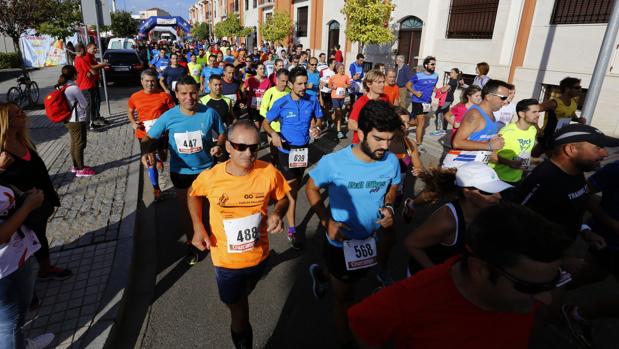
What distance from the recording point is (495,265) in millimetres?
1284

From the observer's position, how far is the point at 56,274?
376cm

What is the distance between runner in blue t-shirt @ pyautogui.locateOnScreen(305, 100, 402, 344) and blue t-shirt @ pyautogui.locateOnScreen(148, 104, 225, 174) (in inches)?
72.6

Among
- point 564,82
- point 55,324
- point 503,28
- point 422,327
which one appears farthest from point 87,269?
point 503,28

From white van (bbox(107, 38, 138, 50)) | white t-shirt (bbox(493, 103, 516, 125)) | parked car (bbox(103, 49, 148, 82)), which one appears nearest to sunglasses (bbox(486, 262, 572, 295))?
white t-shirt (bbox(493, 103, 516, 125))

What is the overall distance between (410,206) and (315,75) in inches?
277

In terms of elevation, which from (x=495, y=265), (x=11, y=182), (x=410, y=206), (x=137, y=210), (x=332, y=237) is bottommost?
(x=137, y=210)

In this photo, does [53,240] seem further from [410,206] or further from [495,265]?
[495,265]

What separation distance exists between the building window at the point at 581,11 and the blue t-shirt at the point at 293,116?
31.5 ft

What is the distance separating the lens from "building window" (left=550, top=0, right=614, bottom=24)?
1004 cm

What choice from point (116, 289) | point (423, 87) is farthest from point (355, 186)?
point (423, 87)

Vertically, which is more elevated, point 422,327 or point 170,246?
point 422,327

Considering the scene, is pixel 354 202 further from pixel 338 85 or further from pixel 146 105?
pixel 338 85

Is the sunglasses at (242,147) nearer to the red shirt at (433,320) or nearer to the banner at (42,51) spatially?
the red shirt at (433,320)

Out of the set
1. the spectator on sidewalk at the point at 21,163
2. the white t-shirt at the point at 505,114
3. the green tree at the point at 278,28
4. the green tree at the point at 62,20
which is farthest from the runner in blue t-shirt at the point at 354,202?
the green tree at the point at 278,28
